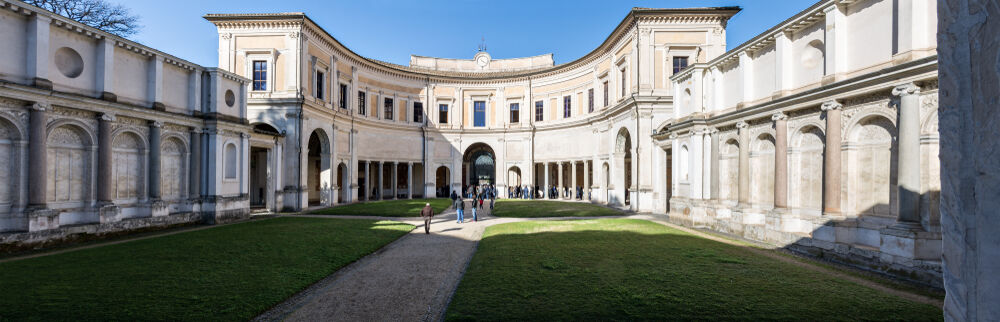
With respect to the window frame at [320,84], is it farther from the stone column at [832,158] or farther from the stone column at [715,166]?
the stone column at [832,158]

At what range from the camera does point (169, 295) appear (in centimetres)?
631

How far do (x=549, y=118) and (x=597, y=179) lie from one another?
7.65 meters

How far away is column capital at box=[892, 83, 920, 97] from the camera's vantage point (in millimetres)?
7836

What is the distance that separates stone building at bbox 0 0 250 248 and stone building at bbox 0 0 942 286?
0.15 ft

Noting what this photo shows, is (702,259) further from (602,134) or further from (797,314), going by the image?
(602,134)

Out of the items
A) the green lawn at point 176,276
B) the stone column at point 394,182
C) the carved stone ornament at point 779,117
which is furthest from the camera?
the stone column at point 394,182

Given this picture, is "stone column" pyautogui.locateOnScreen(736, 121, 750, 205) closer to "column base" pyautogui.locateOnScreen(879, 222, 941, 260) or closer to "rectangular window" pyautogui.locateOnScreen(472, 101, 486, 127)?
"column base" pyautogui.locateOnScreen(879, 222, 941, 260)

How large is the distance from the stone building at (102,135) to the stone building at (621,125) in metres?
0.05

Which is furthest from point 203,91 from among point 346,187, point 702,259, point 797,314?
point 797,314

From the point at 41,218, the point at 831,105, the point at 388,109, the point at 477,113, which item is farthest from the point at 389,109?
the point at 831,105

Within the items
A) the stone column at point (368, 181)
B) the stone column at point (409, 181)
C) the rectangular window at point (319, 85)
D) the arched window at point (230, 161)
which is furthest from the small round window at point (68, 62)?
the stone column at point (409, 181)

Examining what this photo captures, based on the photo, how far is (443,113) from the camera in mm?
34969

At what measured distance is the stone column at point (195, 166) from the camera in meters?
15.6

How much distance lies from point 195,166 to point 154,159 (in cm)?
170
